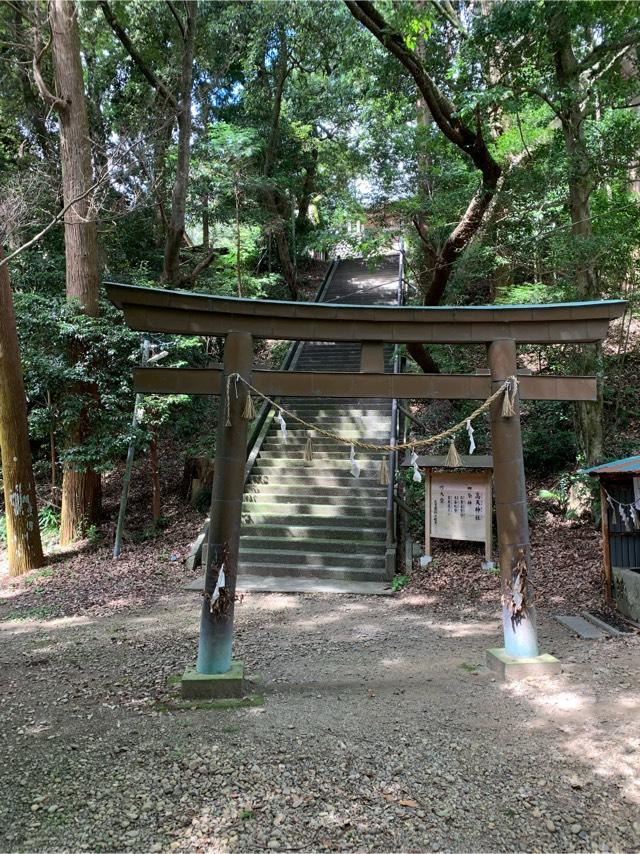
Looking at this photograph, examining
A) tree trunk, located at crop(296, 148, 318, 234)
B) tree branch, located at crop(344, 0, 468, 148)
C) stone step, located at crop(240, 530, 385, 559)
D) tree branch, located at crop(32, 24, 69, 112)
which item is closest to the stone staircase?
stone step, located at crop(240, 530, 385, 559)

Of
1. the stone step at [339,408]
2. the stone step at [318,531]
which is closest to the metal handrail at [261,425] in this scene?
the stone step at [339,408]

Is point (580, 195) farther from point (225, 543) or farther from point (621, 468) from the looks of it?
point (225, 543)

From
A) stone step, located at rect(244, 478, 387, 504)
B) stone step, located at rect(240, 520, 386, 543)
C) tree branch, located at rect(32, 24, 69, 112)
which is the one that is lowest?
stone step, located at rect(240, 520, 386, 543)

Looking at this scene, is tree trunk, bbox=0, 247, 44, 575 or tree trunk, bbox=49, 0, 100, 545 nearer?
tree trunk, bbox=0, 247, 44, 575

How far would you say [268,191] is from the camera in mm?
15336

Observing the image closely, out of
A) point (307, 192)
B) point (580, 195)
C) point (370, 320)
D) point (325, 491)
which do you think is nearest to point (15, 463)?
point (325, 491)

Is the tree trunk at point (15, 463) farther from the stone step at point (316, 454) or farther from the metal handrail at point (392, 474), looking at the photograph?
the metal handrail at point (392, 474)

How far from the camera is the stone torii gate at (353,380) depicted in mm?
4672

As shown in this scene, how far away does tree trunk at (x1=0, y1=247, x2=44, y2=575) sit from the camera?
914 cm

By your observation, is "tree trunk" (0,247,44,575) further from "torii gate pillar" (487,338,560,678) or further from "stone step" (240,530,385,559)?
"torii gate pillar" (487,338,560,678)

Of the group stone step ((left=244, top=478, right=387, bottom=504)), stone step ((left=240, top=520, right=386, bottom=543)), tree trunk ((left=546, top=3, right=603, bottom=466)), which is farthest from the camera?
stone step ((left=244, top=478, right=387, bottom=504))

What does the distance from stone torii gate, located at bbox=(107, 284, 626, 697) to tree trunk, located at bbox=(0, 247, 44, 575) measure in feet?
18.5

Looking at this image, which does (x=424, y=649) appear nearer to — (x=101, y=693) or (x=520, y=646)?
(x=520, y=646)

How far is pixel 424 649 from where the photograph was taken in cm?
586
